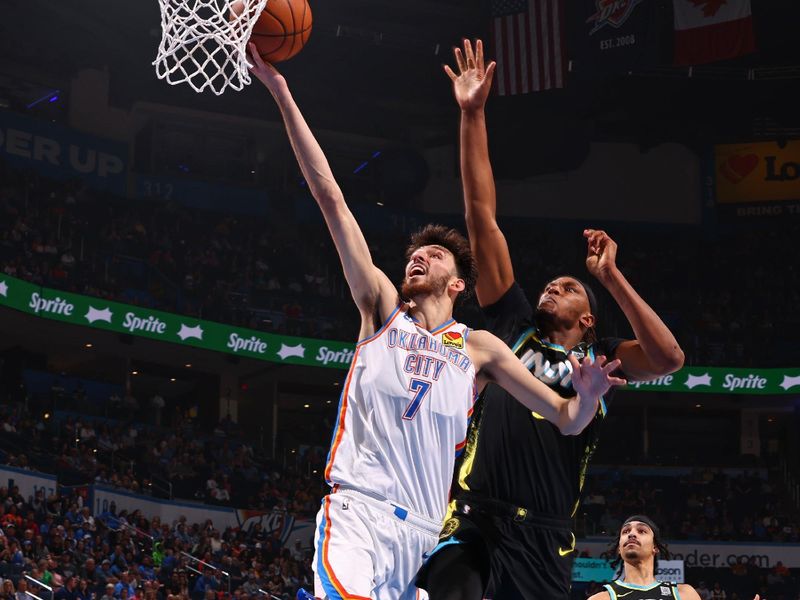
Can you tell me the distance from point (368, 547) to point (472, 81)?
8.51 ft

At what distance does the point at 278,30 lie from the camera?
5277mm

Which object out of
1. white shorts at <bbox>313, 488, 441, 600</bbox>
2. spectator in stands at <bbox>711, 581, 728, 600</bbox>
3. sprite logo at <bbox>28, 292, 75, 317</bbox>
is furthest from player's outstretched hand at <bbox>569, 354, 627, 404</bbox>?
spectator in stands at <bbox>711, 581, 728, 600</bbox>

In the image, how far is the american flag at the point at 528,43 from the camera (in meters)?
24.6

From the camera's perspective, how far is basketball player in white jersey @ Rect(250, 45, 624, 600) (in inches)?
174

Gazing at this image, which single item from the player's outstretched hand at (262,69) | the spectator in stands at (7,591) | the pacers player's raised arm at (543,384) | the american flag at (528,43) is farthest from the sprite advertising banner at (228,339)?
the player's outstretched hand at (262,69)

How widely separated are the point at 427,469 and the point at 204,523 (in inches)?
766

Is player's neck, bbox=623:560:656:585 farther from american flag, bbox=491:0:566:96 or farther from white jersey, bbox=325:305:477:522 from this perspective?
american flag, bbox=491:0:566:96

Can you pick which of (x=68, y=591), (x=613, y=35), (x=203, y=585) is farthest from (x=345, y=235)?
(x=613, y=35)

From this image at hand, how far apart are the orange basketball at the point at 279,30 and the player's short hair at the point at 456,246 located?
43.3 inches

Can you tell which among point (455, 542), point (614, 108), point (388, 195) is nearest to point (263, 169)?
point (388, 195)

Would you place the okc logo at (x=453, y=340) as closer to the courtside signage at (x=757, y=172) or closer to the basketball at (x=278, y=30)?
the basketball at (x=278, y=30)

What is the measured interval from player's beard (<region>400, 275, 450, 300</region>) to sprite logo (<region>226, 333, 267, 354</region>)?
21.6m

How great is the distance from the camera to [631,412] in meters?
32.4

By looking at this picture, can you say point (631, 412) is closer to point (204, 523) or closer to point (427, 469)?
point (204, 523)
